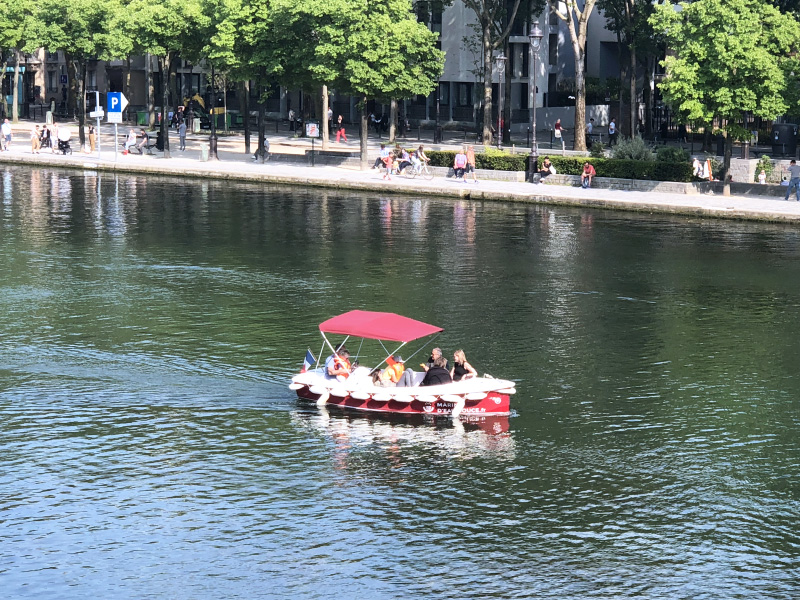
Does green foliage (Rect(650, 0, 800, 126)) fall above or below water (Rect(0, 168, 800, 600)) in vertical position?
above

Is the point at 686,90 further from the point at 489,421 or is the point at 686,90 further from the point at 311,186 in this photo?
the point at 489,421

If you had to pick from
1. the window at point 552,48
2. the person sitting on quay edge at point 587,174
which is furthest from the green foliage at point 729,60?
the window at point 552,48

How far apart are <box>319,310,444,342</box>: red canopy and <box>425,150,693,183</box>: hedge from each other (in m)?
33.0

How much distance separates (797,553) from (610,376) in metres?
8.84

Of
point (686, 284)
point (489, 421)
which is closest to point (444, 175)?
point (686, 284)

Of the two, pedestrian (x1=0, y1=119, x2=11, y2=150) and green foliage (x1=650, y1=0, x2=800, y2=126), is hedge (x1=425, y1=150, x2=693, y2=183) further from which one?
pedestrian (x1=0, y1=119, x2=11, y2=150)

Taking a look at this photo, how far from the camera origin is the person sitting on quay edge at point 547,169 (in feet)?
192

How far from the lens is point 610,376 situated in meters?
26.0

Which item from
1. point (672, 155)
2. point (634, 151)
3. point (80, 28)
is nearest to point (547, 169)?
point (634, 151)

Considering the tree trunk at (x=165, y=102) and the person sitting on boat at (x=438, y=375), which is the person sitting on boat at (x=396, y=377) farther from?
the tree trunk at (x=165, y=102)

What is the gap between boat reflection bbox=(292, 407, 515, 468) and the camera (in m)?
21.3

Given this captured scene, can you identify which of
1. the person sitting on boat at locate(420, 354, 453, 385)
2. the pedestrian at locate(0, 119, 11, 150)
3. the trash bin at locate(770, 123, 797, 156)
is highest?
the pedestrian at locate(0, 119, 11, 150)

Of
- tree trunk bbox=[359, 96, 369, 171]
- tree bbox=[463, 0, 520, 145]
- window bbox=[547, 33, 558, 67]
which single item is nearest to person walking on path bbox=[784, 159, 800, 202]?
tree trunk bbox=[359, 96, 369, 171]

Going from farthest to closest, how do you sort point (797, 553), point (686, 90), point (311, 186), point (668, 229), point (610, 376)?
point (311, 186) < point (686, 90) < point (668, 229) < point (610, 376) < point (797, 553)
